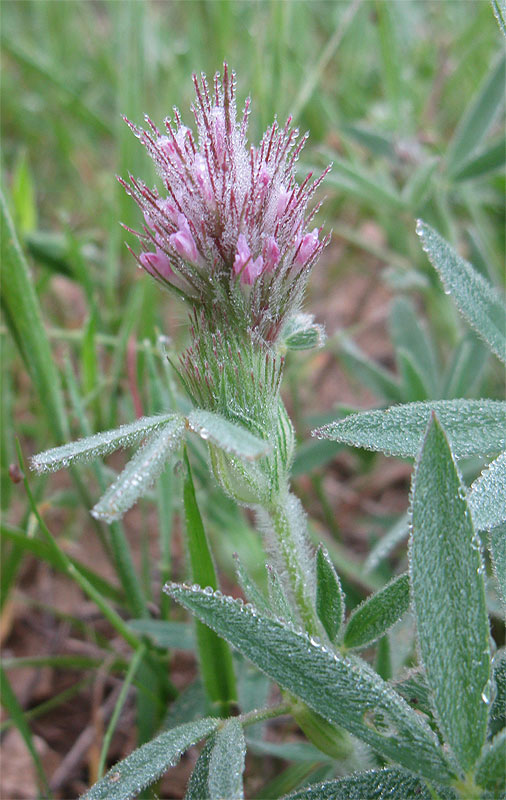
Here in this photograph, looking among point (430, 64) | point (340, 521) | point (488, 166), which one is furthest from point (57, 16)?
→ point (340, 521)

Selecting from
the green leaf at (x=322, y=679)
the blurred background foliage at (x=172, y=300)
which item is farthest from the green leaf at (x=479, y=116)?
the green leaf at (x=322, y=679)

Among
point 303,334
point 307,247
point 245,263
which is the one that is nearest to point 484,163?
point 303,334

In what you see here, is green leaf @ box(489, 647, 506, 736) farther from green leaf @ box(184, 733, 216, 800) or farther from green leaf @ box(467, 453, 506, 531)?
green leaf @ box(184, 733, 216, 800)

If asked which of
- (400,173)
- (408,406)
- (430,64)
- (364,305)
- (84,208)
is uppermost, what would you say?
(430,64)

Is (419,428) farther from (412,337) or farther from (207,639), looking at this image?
(412,337)

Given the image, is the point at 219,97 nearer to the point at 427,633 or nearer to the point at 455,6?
the point at 427,633

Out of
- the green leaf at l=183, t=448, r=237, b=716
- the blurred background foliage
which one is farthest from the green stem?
Answer: the blurred background foliage

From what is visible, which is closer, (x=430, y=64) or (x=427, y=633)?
(x=427, y=633)
